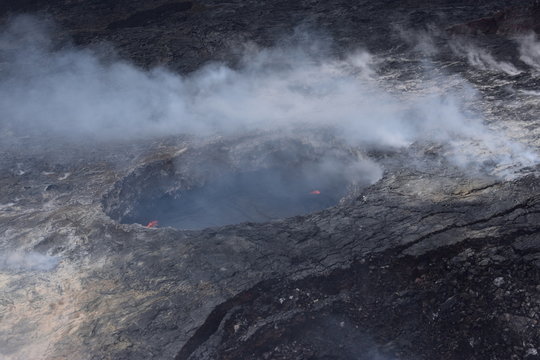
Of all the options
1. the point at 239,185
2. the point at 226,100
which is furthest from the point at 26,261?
the point at 226,100

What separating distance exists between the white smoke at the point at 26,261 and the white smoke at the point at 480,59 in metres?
6.88

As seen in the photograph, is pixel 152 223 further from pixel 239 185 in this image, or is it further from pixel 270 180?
pixel 270 180

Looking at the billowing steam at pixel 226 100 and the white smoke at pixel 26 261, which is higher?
the billowing steam at pixel 226 100

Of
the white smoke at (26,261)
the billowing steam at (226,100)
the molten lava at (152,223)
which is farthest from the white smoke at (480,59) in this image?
the white smoke at (26,261)

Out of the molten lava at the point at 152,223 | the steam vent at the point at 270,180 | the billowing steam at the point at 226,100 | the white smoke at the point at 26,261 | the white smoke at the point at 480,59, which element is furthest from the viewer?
the white smoke at the point at 480,59

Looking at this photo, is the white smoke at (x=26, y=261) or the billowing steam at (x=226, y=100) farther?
the billowing steam at (x=226, y=100)

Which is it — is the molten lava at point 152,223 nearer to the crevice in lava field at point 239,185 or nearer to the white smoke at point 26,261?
the crevice in lava field at point 239,185

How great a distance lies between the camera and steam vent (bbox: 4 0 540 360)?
425 cm

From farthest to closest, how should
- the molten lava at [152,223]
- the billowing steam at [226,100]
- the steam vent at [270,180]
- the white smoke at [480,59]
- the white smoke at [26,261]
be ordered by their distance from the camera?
the white smoke at [480,59] < the billowing steam at [226,100] < the molten lava at [152,223] < the white smoke at [26,261] < the steam vent at [270,180]

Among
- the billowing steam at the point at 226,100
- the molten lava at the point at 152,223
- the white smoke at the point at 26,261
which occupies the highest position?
the billowing steam at the point at 226,100

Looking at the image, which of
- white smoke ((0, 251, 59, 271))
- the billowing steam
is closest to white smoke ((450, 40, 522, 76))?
the billowing steam

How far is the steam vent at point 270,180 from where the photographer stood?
167 inches

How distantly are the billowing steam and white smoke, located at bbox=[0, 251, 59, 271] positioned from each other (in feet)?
9.87

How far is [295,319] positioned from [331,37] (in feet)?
22.5
